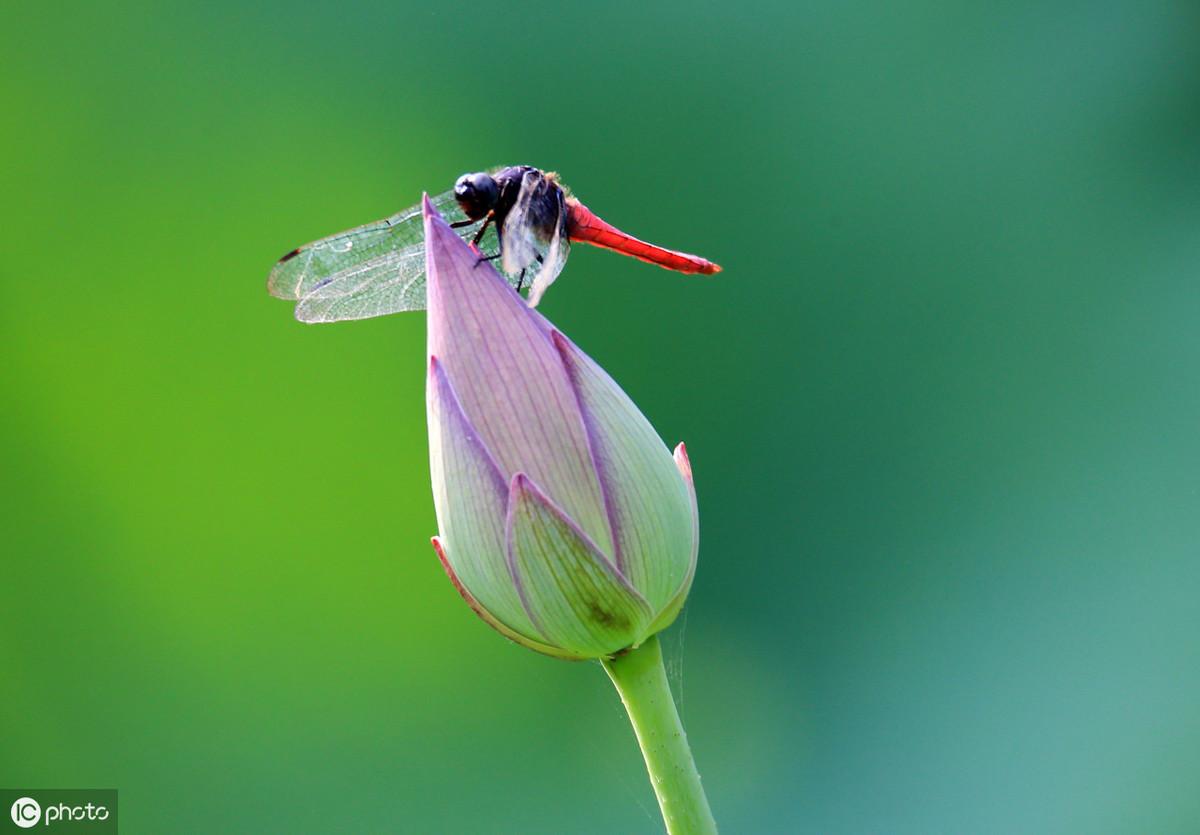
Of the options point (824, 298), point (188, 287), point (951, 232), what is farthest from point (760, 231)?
point (188, 287)

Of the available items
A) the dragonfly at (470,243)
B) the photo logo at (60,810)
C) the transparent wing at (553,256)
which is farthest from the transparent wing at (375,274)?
the photo logo at (60,810)

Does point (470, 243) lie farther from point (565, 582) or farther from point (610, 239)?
point (565, 582)

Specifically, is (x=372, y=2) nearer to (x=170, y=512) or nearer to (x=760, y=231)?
(x=760, y=231)

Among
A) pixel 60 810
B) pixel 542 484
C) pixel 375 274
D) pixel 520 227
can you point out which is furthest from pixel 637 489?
pixel 60 810

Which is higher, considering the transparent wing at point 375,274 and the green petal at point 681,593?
the transparent wing at point 375,274

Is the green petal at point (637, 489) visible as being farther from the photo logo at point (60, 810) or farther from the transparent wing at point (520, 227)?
the photo logo at point (60, 810)

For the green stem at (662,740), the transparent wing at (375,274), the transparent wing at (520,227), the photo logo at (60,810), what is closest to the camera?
the green stem at (662,740)
